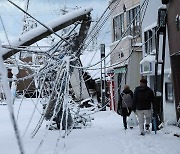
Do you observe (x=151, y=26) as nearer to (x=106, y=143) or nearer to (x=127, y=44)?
(x=106, y=143)

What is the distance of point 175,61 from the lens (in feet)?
42.0

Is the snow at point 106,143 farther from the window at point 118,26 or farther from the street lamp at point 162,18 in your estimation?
the window at point 118,26

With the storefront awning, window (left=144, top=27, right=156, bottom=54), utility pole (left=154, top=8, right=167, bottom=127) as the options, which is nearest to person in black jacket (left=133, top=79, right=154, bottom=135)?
utility pole (left=154, top=8, right=167, bottom=127)

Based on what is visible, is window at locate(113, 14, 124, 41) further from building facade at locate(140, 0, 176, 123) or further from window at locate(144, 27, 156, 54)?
building facade at locate(140, 0, 176, 123)

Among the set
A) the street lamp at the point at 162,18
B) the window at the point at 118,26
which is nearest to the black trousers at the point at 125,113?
the street lamp at the point at 162,18

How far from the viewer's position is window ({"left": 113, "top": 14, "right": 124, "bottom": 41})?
79.3 feet

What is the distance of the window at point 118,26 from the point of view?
24.2m

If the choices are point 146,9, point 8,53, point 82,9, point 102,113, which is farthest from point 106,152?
point 102,113

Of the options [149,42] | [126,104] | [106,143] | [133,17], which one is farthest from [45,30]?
[133,17]

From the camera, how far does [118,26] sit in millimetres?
24781

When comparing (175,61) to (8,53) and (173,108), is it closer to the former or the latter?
(173,108)

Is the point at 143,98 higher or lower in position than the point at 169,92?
lower

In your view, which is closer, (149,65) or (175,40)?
(175,40)

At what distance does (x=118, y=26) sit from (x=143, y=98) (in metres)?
Result: 13.8
